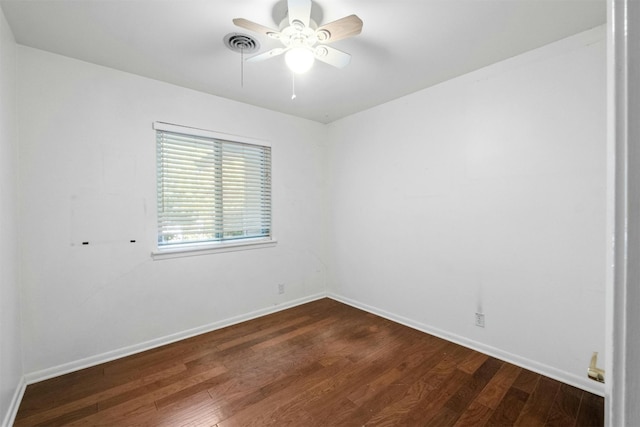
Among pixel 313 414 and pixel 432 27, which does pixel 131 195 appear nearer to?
pixel 313 414

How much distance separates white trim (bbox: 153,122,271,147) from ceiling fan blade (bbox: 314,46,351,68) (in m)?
1.60

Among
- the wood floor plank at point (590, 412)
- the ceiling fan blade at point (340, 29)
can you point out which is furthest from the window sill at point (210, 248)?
the wood floor plank at point (590, 412)

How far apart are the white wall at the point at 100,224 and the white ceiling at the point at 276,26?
0.24 m

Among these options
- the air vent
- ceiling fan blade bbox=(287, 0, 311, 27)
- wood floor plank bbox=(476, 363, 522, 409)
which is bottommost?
wood floor plank bbox=(476, 363, 522, 409)

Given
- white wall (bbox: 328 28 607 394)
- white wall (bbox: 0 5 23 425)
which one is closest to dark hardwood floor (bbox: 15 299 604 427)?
white wall (bbox: 0 5 23 425)

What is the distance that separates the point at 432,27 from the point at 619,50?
196 centimetres

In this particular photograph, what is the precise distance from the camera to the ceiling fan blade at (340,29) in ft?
5.08

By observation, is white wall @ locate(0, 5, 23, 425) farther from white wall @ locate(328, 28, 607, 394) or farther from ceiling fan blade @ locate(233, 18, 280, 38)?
white wall @ locate(328, 28, 607, 394)

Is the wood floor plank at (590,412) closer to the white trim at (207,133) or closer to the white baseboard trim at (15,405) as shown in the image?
the white baseboard trim at (15,405)

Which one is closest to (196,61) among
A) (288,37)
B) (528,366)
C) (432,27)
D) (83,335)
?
(288,37)

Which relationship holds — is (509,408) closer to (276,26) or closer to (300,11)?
(300,11)

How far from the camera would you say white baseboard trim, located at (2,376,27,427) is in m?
1.69

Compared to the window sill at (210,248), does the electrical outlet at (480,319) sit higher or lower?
lower

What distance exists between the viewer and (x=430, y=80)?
8.91 feet
